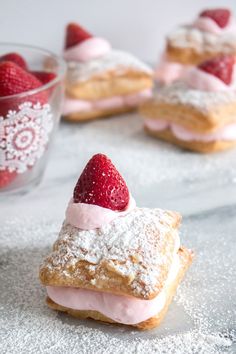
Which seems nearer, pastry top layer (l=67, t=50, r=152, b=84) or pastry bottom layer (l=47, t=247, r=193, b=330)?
pastry bottom layer (l=47, t=247, r=193, b=330)

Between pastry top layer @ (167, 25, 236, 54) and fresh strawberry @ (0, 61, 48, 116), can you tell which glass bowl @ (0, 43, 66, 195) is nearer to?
fresh strawberry @ (0, 61, 48, 116)

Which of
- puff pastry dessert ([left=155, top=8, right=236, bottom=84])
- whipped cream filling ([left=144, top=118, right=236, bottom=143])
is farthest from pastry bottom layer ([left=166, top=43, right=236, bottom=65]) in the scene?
whipped cream filling ([left=144, top=118, right=236, bottom=143])

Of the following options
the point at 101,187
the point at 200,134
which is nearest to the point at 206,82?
the point at 200,134

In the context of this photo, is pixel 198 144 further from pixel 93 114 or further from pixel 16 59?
pixel 16 59

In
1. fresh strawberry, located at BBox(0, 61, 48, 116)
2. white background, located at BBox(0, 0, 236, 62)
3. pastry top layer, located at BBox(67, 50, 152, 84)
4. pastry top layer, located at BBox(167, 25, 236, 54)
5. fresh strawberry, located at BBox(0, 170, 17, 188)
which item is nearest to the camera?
fresh strawberry, located at BBox(0, 61, 48, 116)

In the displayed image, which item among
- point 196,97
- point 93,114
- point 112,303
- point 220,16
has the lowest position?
point 93,114

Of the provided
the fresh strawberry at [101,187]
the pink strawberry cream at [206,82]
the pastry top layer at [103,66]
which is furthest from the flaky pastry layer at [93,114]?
the fresh strawberry at [101,187]

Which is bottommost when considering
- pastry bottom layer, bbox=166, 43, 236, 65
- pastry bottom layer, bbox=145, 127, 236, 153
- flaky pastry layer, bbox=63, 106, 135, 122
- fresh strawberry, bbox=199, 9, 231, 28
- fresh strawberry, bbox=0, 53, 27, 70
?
flaky pastry layer, bbox=63, 106, 135, 122

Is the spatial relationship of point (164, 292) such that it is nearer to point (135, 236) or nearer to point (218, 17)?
point (135, 236)
